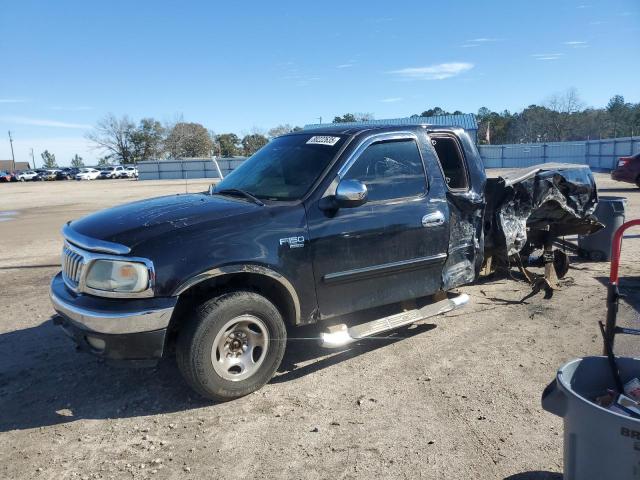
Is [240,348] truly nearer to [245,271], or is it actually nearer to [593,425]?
[245,271]

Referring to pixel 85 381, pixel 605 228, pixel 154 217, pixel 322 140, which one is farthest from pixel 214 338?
pixel 605 228

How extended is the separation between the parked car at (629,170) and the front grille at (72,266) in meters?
19.4

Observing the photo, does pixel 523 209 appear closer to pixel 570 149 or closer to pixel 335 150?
pixel 335 150

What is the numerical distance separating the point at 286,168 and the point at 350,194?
0.88 meters

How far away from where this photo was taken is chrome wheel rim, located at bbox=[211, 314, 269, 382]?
144 inches

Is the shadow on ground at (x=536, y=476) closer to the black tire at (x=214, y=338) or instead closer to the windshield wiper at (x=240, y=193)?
the black tire at (x=214, y=338)

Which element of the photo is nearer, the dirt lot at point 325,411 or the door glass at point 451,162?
the dirt lot at point 325,411

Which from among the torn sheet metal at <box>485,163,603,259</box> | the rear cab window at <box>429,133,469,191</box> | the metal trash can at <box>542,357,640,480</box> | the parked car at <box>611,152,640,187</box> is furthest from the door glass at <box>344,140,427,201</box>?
the parked car at <box>611,152,640,187</box>

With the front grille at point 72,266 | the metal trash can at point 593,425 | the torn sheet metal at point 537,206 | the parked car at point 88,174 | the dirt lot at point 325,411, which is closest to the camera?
the metal trash can at point 593,425

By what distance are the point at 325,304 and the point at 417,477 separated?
5.22ft

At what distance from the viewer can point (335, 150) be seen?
4367mm

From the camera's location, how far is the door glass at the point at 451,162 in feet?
17.2

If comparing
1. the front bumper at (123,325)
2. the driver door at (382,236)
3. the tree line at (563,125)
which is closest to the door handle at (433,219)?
the driver door at (382,236)

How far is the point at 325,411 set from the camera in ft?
12.0
